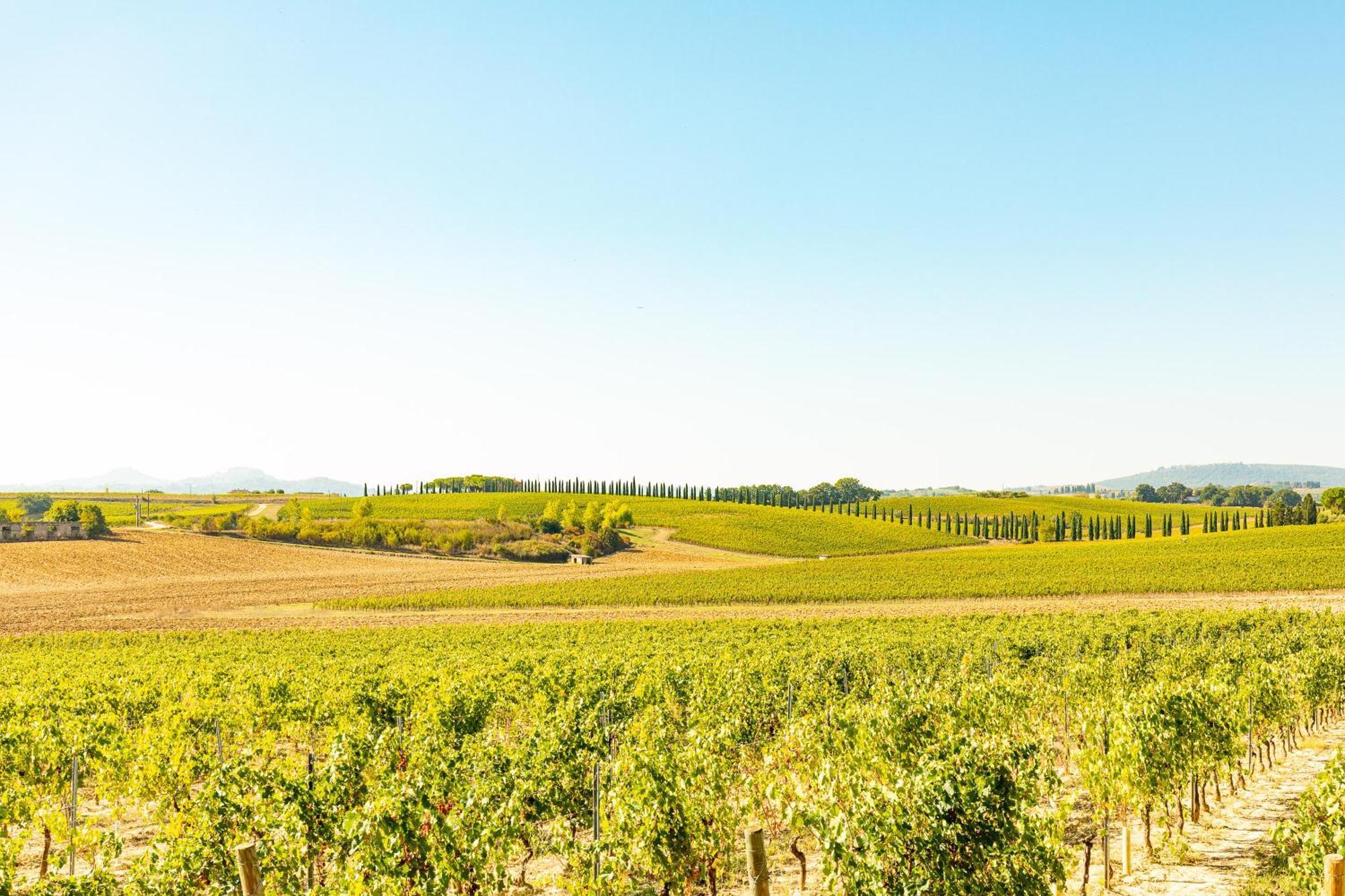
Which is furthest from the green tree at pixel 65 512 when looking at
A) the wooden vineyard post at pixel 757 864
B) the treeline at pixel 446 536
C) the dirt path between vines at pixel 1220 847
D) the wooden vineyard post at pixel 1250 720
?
the wooden vineyard post at pixel 1250 720

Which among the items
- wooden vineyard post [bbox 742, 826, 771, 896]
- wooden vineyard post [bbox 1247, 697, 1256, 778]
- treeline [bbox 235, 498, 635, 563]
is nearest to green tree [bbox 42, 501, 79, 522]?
treeline [bbox 235, 498, 635, 563]

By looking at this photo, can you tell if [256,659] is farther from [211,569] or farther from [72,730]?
[211,569]

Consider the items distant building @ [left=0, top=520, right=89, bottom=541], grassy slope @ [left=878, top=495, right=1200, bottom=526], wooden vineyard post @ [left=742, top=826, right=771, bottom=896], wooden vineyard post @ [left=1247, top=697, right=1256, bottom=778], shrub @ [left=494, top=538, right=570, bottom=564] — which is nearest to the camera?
wooden vineyard post @ [left=742, top=826, right=771, bottom=896]

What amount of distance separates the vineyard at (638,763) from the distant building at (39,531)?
91584 mm

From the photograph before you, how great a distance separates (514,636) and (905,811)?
116ft

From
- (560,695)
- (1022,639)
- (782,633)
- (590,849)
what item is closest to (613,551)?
(782,633)

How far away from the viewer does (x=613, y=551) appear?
4688 inches

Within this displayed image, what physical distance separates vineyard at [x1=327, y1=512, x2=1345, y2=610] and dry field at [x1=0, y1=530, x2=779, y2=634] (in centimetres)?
908

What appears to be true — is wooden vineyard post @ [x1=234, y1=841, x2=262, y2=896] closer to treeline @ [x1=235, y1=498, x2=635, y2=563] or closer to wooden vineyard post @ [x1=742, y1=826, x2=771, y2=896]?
wooden vineyard post @ [x1=742, y1=826, x2=771, y2=896]

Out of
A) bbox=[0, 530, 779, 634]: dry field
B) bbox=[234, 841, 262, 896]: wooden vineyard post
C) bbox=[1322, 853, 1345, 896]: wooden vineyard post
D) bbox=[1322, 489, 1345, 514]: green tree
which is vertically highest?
bbox=[1322, 489, 1345, 514]: green tree

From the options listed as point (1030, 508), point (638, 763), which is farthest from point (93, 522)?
point (1030, 508)

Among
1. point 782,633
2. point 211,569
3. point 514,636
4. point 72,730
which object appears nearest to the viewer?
point 72,730

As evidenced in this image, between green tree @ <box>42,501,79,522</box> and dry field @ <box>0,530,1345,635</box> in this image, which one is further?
green tree @ <box>42,501,79,522</box>

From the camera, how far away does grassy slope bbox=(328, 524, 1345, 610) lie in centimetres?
6462
